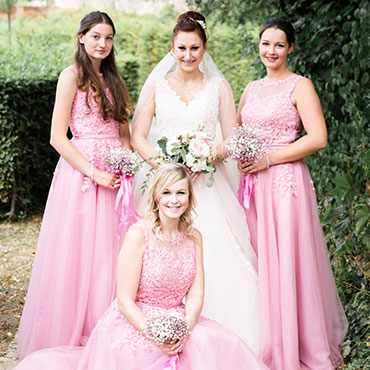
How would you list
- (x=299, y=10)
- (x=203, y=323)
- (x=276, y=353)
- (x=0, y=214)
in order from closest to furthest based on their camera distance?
(x=203, y=323), (x=276, y=353), (x=299, y=10), (x=0, y=214)

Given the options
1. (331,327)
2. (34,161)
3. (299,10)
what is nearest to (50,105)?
(34,161)

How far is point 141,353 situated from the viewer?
10.9 feet

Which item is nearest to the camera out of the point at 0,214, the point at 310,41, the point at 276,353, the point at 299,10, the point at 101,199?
the point at 276,353

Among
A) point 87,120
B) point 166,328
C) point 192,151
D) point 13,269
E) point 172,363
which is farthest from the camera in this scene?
point 13,269

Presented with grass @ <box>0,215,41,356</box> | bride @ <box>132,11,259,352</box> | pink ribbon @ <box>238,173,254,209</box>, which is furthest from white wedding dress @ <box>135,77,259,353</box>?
grass @ <box>0,215,41,356</box>

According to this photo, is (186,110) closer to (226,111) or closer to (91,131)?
(226,111)

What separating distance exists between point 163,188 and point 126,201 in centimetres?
80

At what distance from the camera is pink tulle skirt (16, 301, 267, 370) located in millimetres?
3318

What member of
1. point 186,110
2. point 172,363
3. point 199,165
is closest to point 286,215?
point 199,165

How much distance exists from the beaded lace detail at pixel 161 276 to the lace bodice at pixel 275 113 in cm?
108

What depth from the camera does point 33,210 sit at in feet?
30.8

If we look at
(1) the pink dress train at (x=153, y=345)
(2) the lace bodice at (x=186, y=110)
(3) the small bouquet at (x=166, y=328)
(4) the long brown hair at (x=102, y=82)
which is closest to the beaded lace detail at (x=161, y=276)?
(1) the pink dress train at (x=153, y=345)

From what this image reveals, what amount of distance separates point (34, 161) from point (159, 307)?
5.77 m

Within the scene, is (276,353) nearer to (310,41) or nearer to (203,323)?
(203,323)
